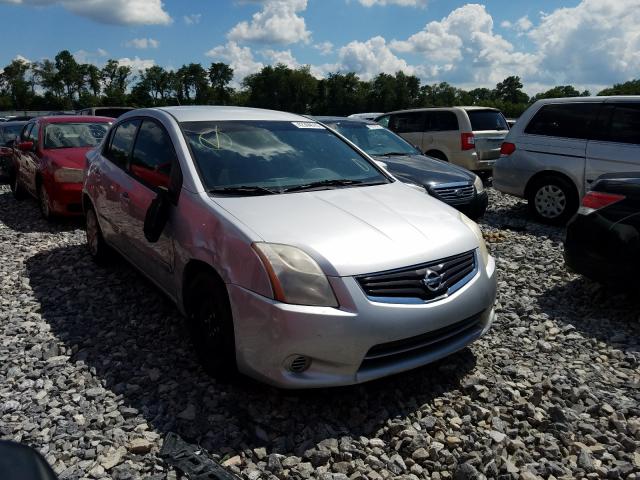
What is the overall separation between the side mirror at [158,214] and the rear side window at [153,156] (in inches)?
6.2

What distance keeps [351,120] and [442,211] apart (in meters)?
5.64

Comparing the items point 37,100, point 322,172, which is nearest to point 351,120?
point 322,172

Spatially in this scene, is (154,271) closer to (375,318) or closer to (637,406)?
(375,318)

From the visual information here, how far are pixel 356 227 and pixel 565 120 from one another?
19.3ft

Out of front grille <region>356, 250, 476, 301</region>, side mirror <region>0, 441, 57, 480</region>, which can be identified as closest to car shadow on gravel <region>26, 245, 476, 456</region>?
front grille <region>356, 250, 476, 301</region>

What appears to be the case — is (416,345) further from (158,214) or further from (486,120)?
(486,120)

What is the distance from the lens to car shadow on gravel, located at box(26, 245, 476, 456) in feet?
9.37

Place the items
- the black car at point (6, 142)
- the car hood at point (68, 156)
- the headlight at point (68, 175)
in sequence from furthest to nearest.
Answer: the black car at point (6, 142)
the car hood at point (68, 156)
the headlight at point (68, 175)

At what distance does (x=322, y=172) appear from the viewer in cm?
394

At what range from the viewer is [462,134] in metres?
11.2

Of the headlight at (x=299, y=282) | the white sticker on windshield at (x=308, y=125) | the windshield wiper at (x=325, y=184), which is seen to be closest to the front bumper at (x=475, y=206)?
the white sticker on windshield at (x=308, y=125)

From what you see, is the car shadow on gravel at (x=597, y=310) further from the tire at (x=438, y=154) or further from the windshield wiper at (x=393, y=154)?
the tire at (x=438, y=154)

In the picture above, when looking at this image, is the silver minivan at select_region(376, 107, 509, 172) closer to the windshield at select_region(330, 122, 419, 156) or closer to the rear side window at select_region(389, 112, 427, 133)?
the rear side window at select_region(389, 112, 427, 133)

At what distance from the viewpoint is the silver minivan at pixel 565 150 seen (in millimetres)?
7039
